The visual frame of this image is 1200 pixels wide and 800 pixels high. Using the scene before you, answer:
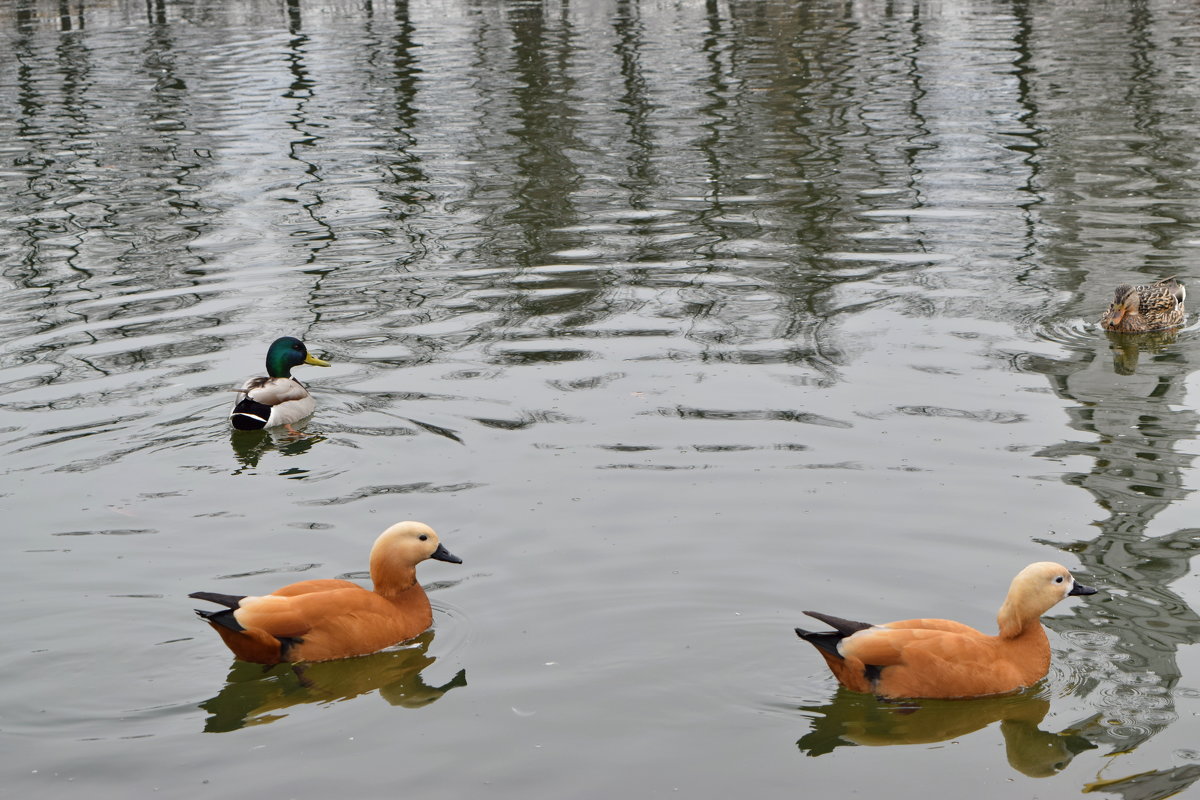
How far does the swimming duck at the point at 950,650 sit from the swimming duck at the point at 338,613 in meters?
2.05

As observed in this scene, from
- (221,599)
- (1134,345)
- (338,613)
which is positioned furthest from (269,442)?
(1134,345)

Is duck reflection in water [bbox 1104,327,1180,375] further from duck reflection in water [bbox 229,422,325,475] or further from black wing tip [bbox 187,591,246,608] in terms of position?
black wing tip [bbox 187,591,246,608]

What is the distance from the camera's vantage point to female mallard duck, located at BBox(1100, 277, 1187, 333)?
11.9 meters

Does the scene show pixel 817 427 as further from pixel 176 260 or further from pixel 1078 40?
pixel 1078 40

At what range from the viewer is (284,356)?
Result: 11117 millimetres

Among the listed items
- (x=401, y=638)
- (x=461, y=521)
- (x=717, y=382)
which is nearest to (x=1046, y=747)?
(x=401, y=638)

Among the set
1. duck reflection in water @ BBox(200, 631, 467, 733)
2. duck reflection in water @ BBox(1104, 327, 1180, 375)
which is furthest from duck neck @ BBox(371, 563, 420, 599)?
duck reflection in water @ BBox(1104, 327, 1180, 375)

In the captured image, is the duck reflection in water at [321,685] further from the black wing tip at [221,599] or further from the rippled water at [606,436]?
the black wing tip at [221,599]

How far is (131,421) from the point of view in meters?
10.6

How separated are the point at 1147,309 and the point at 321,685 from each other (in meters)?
7.80

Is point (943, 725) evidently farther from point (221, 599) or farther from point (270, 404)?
point (270, 404)

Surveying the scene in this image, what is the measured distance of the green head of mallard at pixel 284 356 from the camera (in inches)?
436

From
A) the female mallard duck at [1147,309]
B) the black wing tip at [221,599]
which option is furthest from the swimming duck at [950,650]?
the female mallard duck at [1147,309]

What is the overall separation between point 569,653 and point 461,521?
1.76 m
